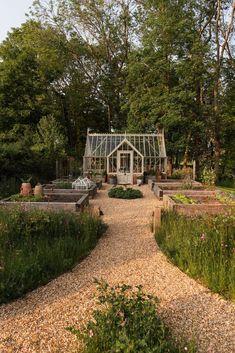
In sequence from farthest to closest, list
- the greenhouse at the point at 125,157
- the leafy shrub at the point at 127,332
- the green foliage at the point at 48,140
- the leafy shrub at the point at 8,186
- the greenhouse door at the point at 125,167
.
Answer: the greenhouse at the point at 125,157 < the greenhouse door at the point at 125,167 < the green foliage at the point at 48,140 < the leafy shrub at the point at 8,186 < the leafy shrub at the point at 127,332

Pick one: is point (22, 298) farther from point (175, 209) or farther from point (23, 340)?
point (175, 209)

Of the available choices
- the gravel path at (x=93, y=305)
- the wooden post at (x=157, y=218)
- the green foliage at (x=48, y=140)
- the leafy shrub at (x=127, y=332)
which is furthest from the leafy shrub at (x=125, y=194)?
the leafy shrub at (x=127, y=332)

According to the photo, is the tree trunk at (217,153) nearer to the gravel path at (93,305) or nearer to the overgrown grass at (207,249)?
the overgrown grass at (207,249)

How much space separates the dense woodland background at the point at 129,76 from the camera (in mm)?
21344

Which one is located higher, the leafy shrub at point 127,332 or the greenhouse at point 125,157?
the greenhouse at point 125,157

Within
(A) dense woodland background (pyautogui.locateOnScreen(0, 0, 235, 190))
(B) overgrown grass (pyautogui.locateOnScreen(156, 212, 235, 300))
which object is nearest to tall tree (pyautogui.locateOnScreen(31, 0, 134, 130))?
(A) dense woodland background (pyautogui.locateOnScreen(0, 0, 235, 190))

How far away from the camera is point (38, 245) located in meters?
5.47

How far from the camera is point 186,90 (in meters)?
21.8

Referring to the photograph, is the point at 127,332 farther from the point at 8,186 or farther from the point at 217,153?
the point at 217,153

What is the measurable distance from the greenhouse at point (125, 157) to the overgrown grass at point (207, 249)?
578 inches

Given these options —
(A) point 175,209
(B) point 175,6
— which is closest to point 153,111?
(B) point 175,6

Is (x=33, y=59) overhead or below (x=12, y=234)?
overhead

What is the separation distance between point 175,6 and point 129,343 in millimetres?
23703

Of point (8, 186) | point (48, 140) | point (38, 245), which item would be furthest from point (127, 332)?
point (48, 140)
